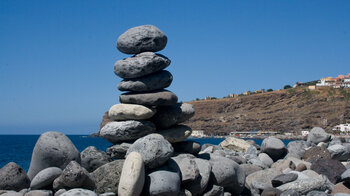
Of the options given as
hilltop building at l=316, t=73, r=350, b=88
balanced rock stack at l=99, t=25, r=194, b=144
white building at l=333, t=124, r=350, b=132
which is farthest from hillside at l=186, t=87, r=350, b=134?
balanced rock stack at l=99, t=25, r=194, b=144

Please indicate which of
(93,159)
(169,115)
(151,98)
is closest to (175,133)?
(169,115)

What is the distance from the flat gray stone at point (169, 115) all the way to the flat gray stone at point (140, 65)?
4.48 ft

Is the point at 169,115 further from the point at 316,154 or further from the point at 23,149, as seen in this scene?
the point at 23,149

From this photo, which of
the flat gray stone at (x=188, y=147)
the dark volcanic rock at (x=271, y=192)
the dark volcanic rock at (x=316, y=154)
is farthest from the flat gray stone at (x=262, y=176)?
the dark volcanic rock at (x=316, y=154)

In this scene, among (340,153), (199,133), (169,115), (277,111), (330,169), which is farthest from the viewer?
(199,133)

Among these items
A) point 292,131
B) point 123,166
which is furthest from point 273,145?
point 292,131

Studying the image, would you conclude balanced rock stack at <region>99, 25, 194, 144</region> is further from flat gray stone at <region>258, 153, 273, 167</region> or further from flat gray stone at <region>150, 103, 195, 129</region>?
flat gray stone at <region>258, 153, 273, 167</region>

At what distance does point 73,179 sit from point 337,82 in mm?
140245

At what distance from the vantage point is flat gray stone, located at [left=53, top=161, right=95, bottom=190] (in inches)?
356

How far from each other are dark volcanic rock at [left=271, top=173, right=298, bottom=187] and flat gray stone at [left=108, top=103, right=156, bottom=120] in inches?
171

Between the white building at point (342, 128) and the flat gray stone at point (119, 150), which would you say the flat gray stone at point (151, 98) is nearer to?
the flat gray stone at point (119, 150)

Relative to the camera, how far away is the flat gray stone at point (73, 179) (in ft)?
29.6

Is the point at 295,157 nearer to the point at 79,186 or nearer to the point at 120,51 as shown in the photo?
the point at 120,51

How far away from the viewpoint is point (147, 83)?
12609mm
